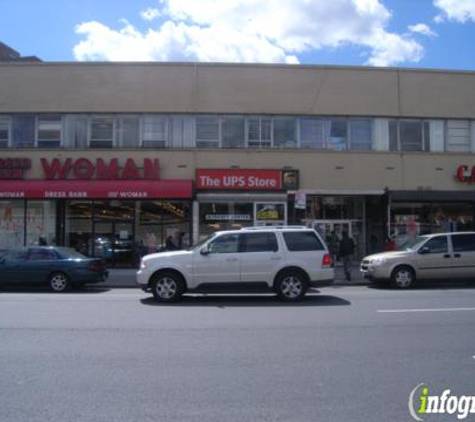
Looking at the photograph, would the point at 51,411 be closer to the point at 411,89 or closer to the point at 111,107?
A: the point at 111,107

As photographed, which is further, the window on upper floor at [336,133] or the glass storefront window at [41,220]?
the window on upper floor at [336,133]

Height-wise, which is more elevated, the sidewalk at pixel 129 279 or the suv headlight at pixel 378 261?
the suv headlight at pixel 378 261

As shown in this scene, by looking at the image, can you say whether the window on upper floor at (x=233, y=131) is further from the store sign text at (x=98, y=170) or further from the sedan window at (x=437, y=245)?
the sedan window at (x=437, y=245)

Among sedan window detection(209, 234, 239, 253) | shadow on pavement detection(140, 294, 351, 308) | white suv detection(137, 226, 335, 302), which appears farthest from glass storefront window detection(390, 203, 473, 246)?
sedan window detection(209, 234, 239, 253)

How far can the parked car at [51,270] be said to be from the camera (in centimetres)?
1494

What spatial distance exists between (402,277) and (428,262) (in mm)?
939

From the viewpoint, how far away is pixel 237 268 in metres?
12.2

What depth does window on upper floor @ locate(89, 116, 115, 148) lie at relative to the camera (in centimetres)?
2186

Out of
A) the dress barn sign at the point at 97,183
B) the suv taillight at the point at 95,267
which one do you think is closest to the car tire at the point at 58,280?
the suv taillight at the point at 95,267

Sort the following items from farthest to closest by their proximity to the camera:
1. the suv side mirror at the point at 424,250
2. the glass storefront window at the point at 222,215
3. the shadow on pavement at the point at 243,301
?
the glass storefront window at the point at 222,215 → the suv side mirror at the point at 424,250 → the shadow on pavement at the point at 243,301

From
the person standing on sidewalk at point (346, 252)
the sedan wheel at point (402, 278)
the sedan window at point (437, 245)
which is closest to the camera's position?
the sedan wheel at point (402, 278)

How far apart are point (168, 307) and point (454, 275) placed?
911 centimetres

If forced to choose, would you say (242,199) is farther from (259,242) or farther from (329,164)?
(259,242)

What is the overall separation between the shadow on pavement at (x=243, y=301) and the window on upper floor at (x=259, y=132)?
9950 millimetres
